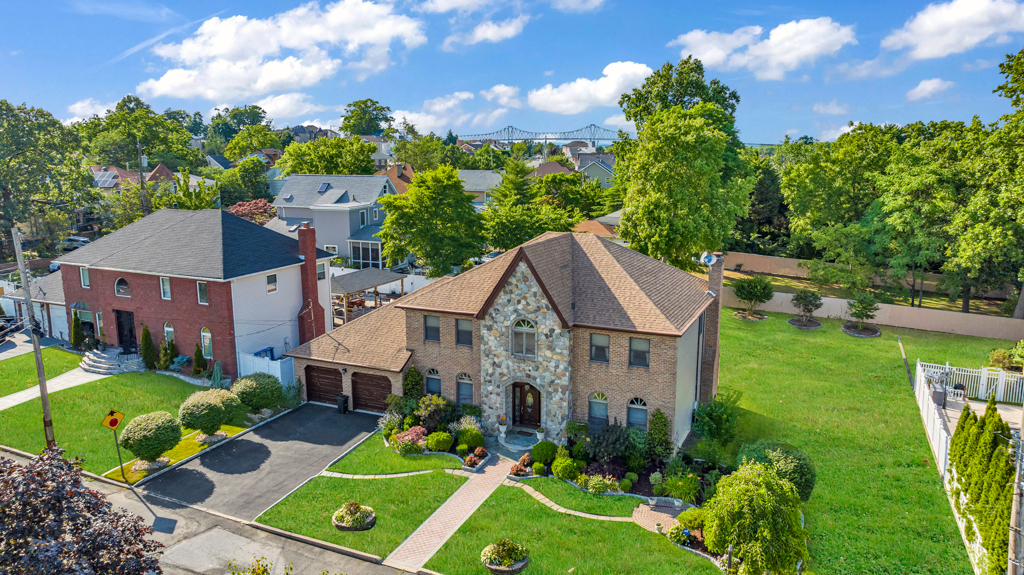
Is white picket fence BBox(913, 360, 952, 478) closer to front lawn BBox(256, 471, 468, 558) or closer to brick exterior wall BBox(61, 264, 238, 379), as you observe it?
front lawn BBox(256, 471, 468, 558)

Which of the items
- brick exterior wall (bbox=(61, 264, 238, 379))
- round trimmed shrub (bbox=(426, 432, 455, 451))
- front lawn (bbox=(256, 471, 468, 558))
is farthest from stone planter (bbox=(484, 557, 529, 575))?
brick exterior wall (bbox=(61, 264, 238, 379))

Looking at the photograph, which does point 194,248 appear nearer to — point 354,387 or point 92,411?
point 92,411

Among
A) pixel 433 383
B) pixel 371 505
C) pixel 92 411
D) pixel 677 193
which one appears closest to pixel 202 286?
pixel 92 411

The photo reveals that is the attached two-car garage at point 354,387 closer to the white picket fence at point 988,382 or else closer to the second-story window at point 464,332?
the second-story window at point 464,332

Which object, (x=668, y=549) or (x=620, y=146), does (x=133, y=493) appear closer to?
(x=668, y=549)

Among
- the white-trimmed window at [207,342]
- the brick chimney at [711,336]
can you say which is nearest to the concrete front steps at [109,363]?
the white-trimmed window at [207,342]

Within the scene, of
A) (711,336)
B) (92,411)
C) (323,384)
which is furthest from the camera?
(323,384)

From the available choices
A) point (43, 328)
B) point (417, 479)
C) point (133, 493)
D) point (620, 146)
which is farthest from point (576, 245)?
point (43, 328)
